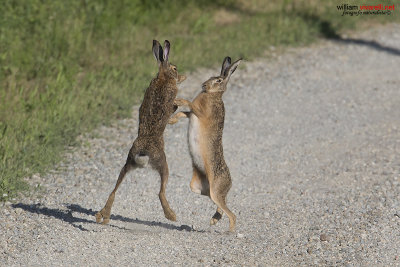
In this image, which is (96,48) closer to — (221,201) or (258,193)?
(258,193)

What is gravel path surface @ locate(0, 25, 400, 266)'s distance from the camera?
5.72 metres

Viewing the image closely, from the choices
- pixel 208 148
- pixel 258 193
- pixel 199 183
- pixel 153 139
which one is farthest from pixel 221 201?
pixel 258 193

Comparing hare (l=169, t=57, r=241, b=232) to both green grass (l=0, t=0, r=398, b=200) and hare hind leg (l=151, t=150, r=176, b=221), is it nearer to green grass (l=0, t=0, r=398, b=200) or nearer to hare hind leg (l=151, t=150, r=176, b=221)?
hare hind leg (l=151, t=150, r=176, b=221)

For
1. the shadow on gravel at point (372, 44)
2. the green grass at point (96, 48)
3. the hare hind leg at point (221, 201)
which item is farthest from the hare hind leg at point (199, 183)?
the shadow on gravel at point (372, 44)

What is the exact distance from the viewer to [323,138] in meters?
8.86

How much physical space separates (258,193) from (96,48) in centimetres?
445

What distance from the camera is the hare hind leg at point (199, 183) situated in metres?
6.38

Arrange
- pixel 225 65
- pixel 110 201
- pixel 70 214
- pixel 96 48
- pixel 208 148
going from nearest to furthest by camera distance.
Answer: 1. pixel 110 201
2. pixel 208 148
3. pixel 70 214
4. pixel 225 65
5. pixel 96 48

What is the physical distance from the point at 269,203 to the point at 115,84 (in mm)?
3542

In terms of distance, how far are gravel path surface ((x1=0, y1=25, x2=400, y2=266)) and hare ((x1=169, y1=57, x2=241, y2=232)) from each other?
1.09ft

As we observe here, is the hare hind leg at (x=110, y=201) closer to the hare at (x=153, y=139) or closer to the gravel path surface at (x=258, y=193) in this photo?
the hare at (x=153, y=139)

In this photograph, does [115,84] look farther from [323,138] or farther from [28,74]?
[323,138]

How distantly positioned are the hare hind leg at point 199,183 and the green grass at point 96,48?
1.46 meters

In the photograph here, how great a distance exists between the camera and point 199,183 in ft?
21.1
